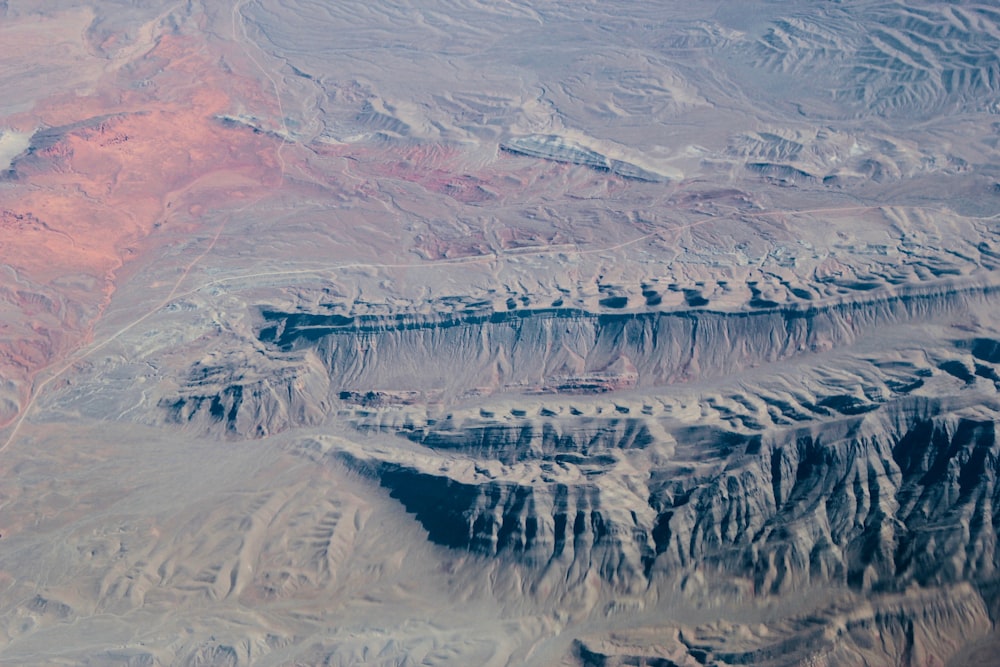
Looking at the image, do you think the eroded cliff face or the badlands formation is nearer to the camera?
the eroded cliff face

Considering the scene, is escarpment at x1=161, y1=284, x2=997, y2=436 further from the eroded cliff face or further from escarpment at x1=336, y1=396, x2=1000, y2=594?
escarpment at x1=336, y1=396, x2=1000, y2=594

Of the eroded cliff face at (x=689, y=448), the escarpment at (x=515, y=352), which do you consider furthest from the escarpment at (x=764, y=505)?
the escarpment at (x=515, y=352)

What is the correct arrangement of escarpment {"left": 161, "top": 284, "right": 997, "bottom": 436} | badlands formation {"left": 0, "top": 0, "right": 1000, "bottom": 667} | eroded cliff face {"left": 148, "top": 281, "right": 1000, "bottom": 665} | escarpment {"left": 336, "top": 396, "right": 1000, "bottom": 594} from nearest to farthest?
1. eroded cliff face {"left": 148, "top": 281, "right": 1000, "bottom": 665}
2. escarpment {"left": 336, "top": 396, "right": 1000, "bottom": 594}
3. badlands formation {"left": 0, "top": 0, "right": 1000, "bottom": 667}
4. escarpment {"left": 161, "top": 284, "right": 997, "bottom": 436}

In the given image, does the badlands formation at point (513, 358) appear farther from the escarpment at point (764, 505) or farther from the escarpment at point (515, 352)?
the escarpment at point (515, 352)

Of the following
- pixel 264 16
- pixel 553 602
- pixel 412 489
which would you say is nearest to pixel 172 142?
pixel 264 16

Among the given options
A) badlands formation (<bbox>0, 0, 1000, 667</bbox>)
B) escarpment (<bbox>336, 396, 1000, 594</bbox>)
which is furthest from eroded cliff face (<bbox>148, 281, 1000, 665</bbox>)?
badlands formation (<bbox>0, 0, 1000, 667</bbox>)

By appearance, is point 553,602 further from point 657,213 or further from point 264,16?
point 264,16

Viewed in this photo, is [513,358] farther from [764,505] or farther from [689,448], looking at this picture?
[764,505]

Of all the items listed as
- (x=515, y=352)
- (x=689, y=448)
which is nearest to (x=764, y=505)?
(x=689, y=448)
